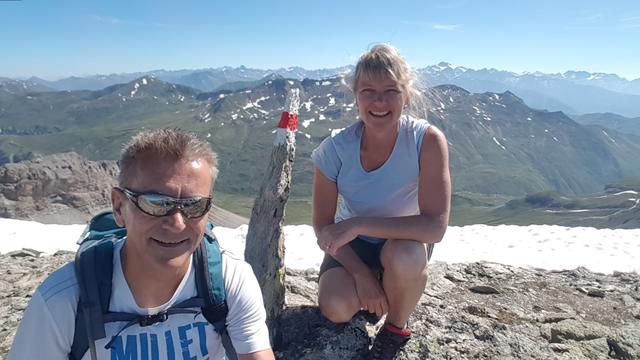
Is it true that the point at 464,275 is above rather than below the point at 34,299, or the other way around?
below

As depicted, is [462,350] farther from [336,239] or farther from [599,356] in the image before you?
[336,239]

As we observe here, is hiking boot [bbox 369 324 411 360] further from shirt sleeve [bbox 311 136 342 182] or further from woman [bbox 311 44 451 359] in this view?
shirt sleeve [bbox 311 136 342 182]

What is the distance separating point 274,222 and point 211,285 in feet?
10.4

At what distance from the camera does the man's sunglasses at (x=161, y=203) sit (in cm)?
341

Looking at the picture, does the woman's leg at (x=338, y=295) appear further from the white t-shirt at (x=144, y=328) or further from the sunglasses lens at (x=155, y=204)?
the sunglasses lens at (x=155, y=204)

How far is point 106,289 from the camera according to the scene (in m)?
3.47

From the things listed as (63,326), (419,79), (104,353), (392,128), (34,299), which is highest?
(419,79)

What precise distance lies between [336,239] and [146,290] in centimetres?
259

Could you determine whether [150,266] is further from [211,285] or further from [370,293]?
[370,293]

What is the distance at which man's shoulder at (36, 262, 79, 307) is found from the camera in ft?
10.6

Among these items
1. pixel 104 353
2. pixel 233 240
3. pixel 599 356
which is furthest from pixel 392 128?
pixel 233 240

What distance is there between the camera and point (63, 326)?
3.30 meters

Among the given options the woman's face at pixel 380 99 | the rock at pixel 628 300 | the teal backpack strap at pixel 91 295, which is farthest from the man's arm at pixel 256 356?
the rock at pixel 628 300

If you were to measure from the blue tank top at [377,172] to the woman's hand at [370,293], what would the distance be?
86cm
